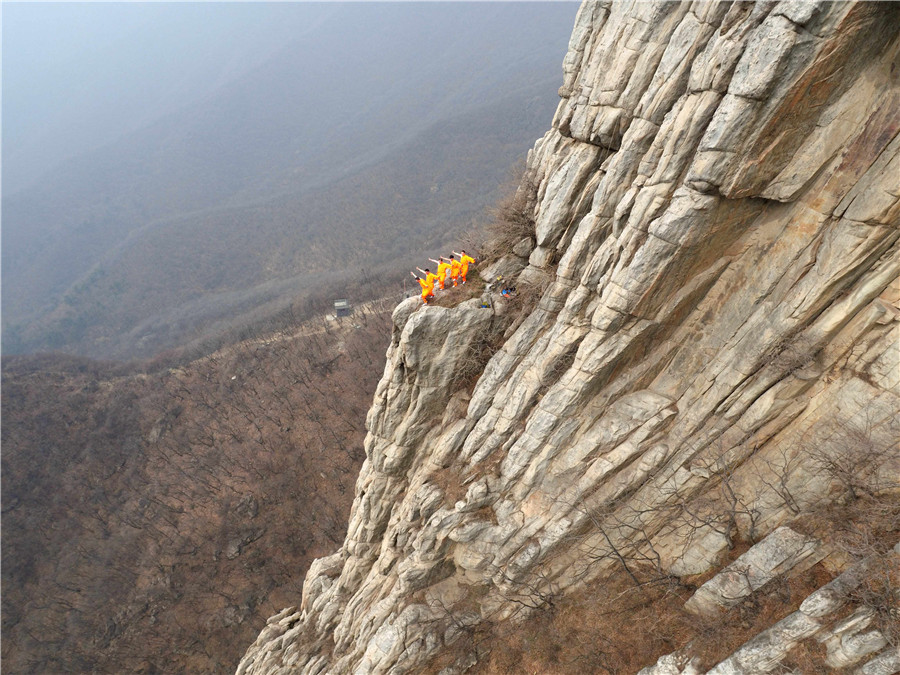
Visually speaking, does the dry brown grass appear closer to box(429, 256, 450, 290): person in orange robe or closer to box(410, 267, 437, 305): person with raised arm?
box(410, 267, 437, 305): person with raised arm

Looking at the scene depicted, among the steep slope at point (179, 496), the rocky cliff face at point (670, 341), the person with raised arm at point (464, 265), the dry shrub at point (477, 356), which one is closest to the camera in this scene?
the rocky cliff face at point (670, 341)

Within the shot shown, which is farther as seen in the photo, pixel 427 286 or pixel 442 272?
pixel 442 272

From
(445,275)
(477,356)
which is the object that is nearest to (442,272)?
(445,275)

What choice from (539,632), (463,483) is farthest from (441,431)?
(539,632)

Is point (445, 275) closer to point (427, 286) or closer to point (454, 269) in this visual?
point (454, 269)

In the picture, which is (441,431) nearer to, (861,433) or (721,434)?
(721,434)

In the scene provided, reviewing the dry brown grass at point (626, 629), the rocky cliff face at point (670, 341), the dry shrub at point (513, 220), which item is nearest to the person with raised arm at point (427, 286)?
the rocky cliff face at point (670, 341)

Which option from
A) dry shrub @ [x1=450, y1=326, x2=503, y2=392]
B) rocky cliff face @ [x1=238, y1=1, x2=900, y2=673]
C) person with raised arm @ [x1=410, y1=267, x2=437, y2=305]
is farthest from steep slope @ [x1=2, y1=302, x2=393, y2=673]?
person with raised arm @ [x1=410, y1=267, x2=437, y2=305]

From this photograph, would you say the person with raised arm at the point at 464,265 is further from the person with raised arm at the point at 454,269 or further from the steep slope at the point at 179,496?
the steep slope at the point at 179,496

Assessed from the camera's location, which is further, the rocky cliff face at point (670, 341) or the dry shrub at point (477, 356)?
the dry shrub at point (477, 356)
